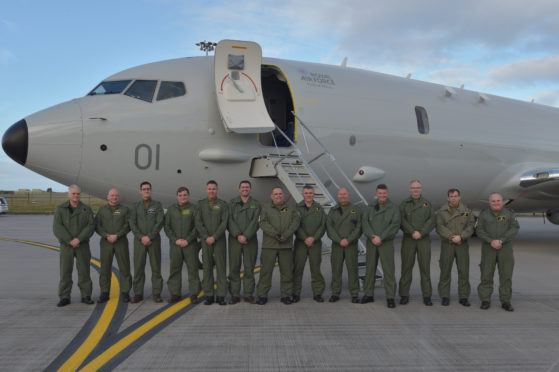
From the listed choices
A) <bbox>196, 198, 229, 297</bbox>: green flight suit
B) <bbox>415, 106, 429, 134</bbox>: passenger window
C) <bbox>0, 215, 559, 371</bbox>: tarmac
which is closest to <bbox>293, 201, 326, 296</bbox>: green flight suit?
<bbox>0, 215, 559, 371</bbox>: tarmac

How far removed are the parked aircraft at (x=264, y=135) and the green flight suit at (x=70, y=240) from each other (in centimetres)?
197

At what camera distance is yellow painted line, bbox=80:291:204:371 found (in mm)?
3862

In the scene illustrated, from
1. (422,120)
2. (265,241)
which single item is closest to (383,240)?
(265,241)

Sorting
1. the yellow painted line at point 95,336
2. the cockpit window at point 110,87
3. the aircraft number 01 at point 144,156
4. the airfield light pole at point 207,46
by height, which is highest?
the airfield light pole at point 207,46

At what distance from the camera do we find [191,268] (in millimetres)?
5953

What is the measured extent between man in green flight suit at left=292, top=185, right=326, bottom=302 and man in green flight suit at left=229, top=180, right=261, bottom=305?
629 mm

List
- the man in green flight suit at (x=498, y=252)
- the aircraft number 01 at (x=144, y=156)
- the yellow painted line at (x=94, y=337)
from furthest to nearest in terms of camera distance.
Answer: the aircraft number 01 at (x=144, y=156) < the man in green flight suit at (x=498, y=252) < the yellow painted line at (x=94, y=337)

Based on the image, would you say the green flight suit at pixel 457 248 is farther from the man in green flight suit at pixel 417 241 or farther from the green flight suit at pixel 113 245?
the green flight suit at pixel 113 245

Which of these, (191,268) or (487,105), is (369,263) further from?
(487,105)

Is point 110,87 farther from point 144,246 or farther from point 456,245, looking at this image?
point 456,245

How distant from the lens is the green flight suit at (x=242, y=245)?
597 centimetres

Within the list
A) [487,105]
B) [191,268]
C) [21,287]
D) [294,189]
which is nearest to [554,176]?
[487,105]

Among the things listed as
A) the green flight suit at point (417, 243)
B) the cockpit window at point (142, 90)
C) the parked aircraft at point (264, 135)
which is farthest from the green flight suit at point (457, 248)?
the cockpit window at point (142, 90)

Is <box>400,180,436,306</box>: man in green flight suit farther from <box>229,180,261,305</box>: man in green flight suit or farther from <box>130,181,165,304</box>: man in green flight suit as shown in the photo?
<box>130,181,165,304</box>: man in green flight suit
